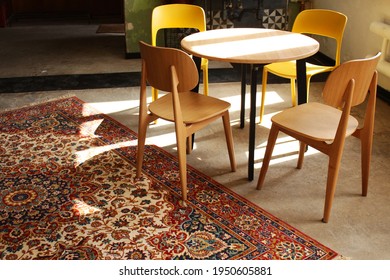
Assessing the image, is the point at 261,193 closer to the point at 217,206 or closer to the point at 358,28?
the point at 217,206

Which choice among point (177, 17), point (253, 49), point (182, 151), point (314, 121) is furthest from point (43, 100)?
point (314, 121)

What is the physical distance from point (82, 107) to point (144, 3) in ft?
5.69

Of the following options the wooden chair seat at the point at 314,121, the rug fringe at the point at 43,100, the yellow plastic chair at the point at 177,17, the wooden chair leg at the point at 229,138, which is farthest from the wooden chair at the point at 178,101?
the rug fringe at the point at 43,100

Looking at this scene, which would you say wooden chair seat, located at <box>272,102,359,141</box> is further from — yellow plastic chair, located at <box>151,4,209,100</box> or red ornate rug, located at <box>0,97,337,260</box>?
yellow plastic chair, located at <box>151,4,209,100</box>

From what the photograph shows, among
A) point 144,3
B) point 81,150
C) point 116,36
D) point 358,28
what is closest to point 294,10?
point 358,28

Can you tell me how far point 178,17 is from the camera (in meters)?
3.61

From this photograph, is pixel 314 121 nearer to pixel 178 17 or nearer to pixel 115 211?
pixel 115 211

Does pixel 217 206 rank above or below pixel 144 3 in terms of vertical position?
below

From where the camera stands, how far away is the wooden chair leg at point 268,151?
8.49 feet

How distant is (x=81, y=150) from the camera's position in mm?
3215

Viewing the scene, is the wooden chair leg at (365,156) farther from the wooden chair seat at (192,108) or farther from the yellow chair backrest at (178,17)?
the yellow chair backrest at (178,17)

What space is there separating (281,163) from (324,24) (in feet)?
3.51

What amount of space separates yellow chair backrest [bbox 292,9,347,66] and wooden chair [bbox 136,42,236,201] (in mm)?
1070

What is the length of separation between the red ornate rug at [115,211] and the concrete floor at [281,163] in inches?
4.6
